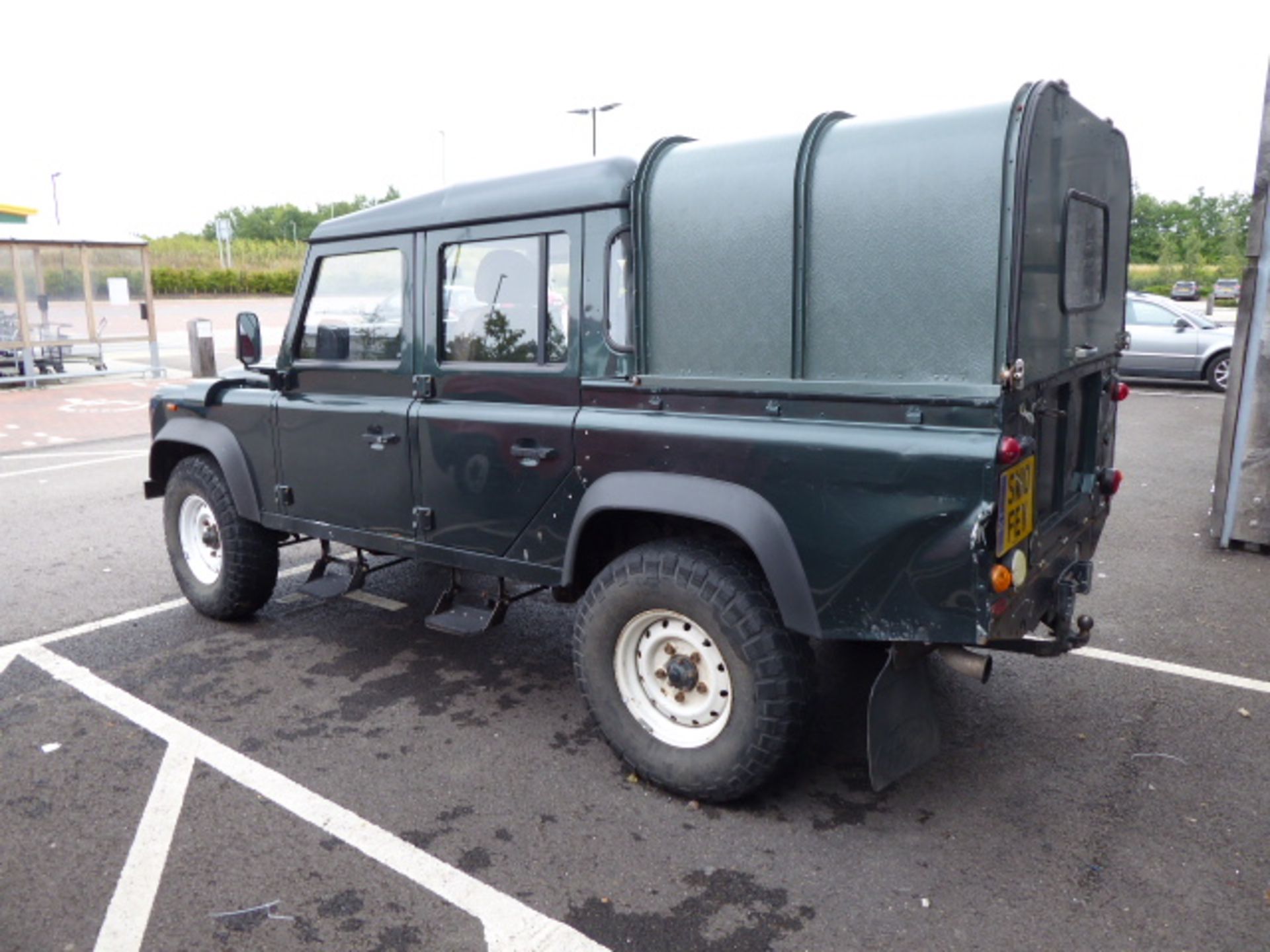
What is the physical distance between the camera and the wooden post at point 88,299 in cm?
1639


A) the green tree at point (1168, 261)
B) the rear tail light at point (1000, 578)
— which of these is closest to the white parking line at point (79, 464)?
the rear tail light at point (1000, 578)

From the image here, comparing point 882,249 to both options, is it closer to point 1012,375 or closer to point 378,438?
point 1012,375

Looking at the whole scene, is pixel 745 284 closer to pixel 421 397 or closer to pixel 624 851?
pixel 421 397

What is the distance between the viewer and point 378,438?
4273mm

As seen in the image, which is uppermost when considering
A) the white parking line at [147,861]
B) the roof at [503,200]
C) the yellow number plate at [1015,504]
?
the roof at [503,200]

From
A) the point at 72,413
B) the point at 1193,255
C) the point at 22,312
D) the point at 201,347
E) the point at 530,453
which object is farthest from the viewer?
the point at 1193,255

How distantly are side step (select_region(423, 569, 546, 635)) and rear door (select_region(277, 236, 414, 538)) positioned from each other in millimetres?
353

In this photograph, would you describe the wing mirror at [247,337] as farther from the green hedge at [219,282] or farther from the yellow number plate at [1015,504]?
the green hedge at [219,282]

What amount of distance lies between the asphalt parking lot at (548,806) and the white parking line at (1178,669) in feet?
0.05

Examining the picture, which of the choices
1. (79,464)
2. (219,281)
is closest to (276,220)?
(219,281)

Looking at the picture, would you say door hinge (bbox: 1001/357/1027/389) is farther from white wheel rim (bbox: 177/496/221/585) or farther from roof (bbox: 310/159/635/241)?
white wheel rim (bbox: 177/496/221/585)

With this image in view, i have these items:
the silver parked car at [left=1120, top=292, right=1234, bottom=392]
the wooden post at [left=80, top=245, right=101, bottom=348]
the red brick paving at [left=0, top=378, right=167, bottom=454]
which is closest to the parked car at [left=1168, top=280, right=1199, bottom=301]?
the silver parked car at [left=1120, top=292, right=1234, bottom=392]

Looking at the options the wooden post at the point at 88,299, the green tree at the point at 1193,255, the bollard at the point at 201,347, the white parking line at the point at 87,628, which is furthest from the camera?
the green tree at the point at 1193,255

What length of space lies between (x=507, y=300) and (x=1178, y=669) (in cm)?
347
